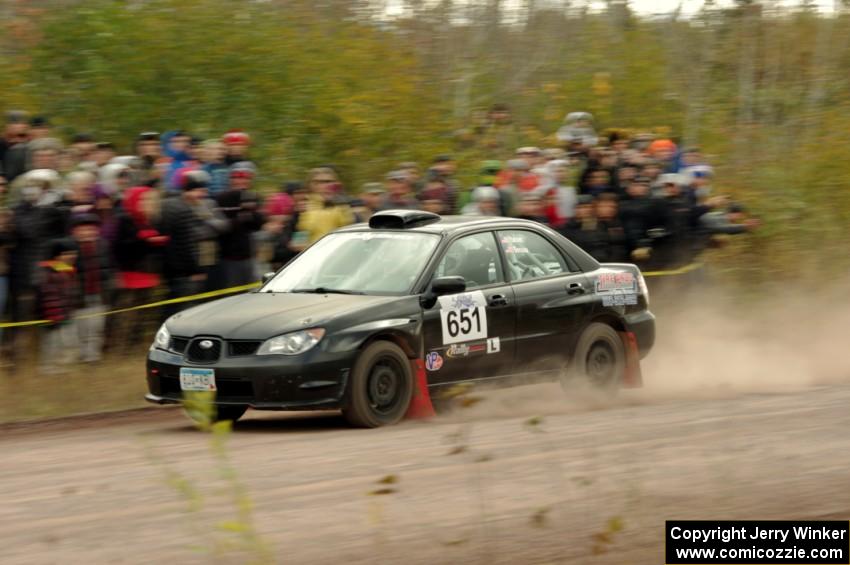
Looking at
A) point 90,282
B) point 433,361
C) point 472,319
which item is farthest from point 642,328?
point 90,282

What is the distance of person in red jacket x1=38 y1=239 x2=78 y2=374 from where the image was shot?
12.7 m

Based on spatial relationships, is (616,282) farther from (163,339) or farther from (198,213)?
(163,339)

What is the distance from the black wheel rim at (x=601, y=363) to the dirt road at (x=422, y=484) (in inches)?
34.1

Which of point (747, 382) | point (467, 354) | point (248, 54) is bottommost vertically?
point (747, 382)

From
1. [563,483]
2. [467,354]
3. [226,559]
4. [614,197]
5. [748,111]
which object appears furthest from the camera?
[748,111]

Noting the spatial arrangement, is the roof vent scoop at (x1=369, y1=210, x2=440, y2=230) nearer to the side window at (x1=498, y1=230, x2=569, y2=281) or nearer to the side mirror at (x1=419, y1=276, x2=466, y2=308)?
the side window at (x1=498, y1=230, x2=569, y2=281)

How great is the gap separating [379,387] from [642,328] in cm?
334

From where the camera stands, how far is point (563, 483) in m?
8.13

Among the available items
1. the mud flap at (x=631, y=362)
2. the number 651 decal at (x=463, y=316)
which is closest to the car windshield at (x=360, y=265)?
the number 651 decal at (x=463, y=316)

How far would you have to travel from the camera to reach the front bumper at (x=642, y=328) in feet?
42.3

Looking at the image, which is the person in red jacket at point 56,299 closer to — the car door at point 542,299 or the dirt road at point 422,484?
the dirt road at point 422,484

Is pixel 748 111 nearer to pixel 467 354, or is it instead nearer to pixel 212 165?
pixel 212 165

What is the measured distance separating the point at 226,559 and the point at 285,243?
28.1ft

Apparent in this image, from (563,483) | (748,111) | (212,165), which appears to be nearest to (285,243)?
(212,165)
